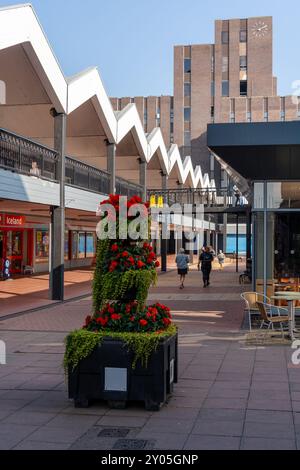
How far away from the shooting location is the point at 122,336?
6363 millimetres

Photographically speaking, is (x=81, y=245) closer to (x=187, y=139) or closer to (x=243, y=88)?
(x=187, y=139)

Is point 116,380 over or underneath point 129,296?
underneath

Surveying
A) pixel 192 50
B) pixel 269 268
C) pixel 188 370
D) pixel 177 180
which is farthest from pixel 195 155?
pixel 188 370

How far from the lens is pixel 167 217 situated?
32188 mm

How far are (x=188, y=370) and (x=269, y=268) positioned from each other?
5805 millimetres

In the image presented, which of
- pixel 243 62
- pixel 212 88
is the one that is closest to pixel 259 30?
pixel 243 62

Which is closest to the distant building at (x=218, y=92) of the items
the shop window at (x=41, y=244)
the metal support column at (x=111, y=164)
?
the shop window at (x=41, y=244)

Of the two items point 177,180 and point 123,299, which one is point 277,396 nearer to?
point 123,299

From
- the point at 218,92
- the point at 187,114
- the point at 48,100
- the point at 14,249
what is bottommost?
the point at 14,249

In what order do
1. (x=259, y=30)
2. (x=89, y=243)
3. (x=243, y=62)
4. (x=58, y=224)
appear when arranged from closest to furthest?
1. (x=58, y=224)
2. (x=89, y=243)
3. (x=259, y=30)
4. (x=243, y=62)

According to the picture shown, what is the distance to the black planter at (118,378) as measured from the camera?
20.5 feet

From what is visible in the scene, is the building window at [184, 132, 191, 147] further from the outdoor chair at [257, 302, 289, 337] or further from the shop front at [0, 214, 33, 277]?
the outdoor chair at [257, 302, 289, 337]

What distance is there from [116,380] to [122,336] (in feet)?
1.53

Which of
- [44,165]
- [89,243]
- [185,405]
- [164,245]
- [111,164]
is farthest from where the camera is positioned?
[89,243]
